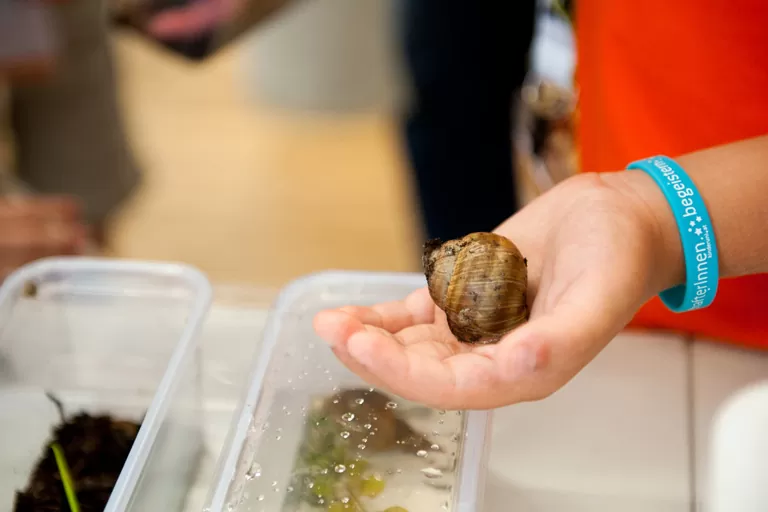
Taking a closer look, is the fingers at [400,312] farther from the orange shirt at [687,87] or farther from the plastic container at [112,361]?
the orange shirt at [687,87]

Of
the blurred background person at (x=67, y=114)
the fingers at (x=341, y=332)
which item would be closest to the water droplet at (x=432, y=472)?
the fingers at (x=341, y=332)

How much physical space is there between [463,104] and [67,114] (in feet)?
3.44

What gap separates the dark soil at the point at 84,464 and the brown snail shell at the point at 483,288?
35 centimetres

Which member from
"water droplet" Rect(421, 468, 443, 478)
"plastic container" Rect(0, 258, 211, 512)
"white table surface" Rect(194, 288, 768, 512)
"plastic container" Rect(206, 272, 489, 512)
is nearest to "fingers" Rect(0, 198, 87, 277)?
"plastic container" Rect(0, 258, 211, 512)

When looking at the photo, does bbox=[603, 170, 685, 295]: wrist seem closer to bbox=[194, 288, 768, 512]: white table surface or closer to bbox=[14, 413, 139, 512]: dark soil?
bbox=[194, 288, 768, 512]: white table surface

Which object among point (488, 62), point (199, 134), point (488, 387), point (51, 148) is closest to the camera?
point (488, 387)

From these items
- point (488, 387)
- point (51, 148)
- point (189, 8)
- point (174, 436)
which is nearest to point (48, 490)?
point (174, 436)

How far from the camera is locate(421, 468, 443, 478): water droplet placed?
71cm

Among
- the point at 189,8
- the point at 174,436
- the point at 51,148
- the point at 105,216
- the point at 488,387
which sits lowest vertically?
the point at 105,216

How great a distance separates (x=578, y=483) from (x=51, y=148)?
5.59ft

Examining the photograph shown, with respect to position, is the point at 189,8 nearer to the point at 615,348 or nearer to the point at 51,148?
the point at 615,348

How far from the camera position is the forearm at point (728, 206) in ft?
2.48

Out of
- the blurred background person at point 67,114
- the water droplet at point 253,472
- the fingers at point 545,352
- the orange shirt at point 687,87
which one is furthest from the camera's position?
the blurred background person at point 67,114

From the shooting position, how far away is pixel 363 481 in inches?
28.2
